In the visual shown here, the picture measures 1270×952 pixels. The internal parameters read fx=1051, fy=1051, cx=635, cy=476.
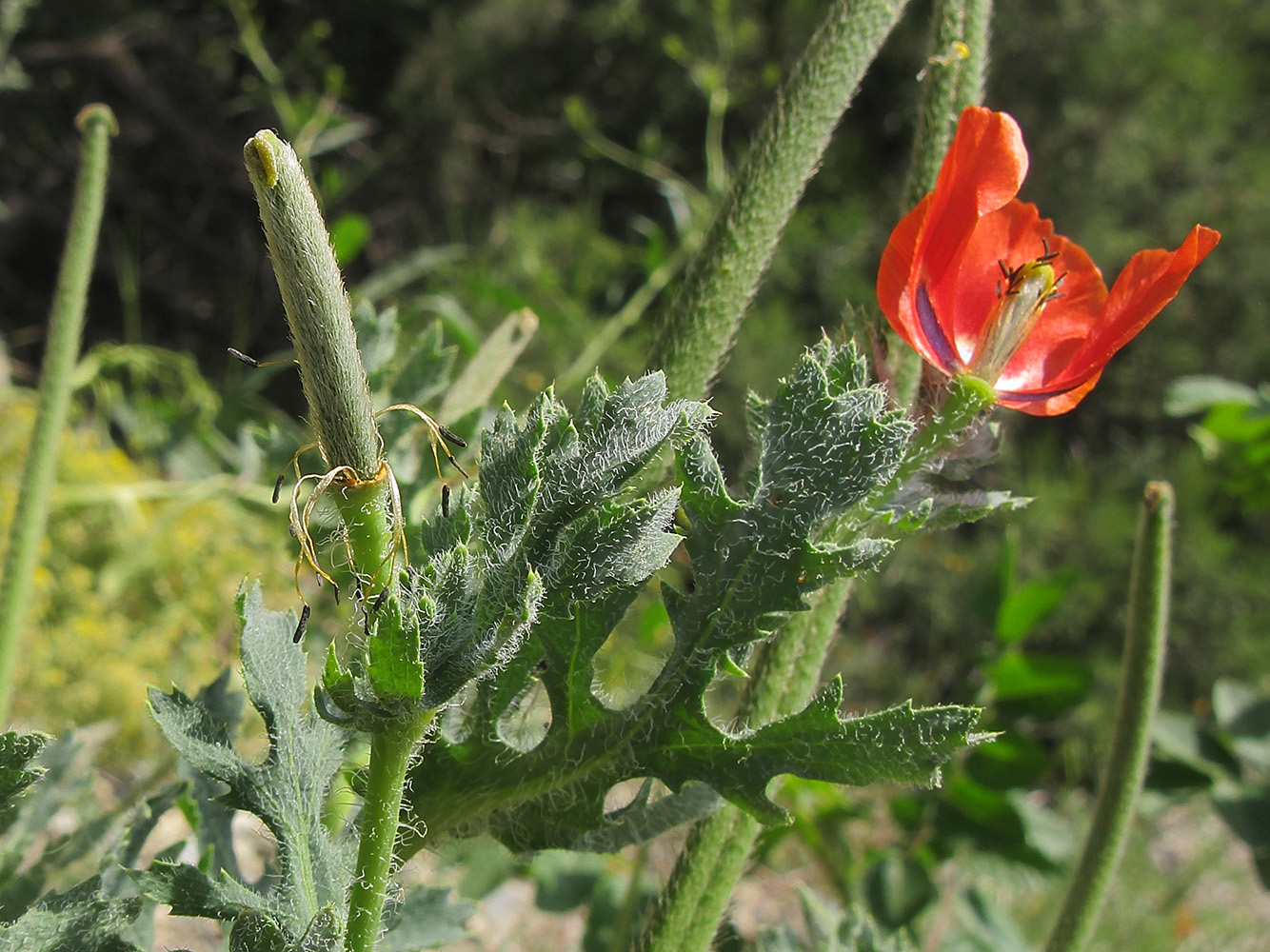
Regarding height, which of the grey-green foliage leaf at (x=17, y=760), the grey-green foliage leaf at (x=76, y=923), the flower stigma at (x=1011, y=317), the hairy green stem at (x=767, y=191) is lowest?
the grey-green foliage leaf at (x=76, y=923)

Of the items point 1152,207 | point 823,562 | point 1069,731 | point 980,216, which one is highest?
point 980,216

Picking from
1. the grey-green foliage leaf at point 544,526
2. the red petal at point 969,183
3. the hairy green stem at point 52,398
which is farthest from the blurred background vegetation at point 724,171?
the grey-green foliage leaf at point 544,526

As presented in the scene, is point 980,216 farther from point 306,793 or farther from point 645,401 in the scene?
point 306,793

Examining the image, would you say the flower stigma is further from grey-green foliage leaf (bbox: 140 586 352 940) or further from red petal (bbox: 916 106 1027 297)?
grey-green foliage leaf (bbox: 140 586 352 940)

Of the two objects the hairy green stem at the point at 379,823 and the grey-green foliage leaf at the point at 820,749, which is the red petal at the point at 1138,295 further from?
the hairy green stem at the point at 379,823

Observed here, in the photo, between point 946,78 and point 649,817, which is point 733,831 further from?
point 946,78

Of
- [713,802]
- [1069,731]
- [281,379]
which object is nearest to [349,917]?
[713,802]

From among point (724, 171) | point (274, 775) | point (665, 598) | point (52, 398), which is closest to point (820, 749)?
point (665, 598)

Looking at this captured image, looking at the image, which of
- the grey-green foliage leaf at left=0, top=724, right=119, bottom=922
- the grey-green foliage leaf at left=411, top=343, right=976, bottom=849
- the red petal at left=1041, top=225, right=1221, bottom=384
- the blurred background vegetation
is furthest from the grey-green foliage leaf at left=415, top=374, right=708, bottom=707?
the blurred background vegetation
